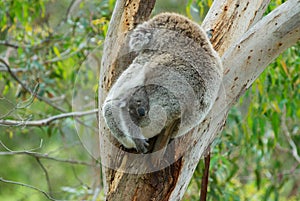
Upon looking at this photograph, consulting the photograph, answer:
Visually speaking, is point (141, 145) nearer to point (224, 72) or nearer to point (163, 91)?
point (163, 91)

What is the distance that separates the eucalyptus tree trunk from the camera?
2.43 meters

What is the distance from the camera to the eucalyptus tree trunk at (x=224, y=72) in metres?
2.43

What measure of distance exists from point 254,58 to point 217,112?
1.03 ft

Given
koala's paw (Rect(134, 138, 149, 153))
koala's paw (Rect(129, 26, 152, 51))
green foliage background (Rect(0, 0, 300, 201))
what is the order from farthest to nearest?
green foliage background (Rect(0, 0, 300, 201)) < koala's paw (Rect(129, 26, 152, 51)) < koala's paw (Rect(134, 138, 149, 153))

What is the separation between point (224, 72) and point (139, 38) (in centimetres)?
44

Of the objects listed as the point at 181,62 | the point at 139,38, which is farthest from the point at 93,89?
the point at 181,62

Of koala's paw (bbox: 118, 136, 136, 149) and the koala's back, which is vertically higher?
the koala's back

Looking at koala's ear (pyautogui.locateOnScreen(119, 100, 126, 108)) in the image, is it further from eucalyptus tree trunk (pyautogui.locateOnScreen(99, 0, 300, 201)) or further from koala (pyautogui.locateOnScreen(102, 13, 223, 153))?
eucalyptus tree trunk (pyautogui.locateOnScreen(99, 0, 300, 201))

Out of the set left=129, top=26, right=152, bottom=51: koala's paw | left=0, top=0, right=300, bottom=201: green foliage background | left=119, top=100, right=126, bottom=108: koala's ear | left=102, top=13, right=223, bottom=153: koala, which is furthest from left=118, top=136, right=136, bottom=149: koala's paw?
left=0, top=0, right=300, bottom=201: green foliage background

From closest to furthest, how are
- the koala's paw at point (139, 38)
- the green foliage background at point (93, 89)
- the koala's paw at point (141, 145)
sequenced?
1. the koala's paw at point (141, 145)
2. the koala's paw at point (139, 38)
3. the green foliage background at point (93, 89)

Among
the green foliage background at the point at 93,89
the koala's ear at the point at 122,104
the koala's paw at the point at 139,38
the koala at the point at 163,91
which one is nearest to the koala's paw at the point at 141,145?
the koala at the point at 163,91

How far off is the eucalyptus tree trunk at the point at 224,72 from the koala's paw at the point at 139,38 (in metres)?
0.06

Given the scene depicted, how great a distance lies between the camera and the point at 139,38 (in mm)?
2627

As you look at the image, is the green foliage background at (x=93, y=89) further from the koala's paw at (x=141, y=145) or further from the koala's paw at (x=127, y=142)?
the koala's paw at (x=141, y=145)
